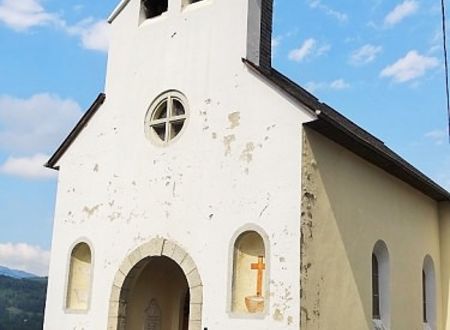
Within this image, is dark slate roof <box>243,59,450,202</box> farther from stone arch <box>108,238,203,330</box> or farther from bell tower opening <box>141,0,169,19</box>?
stone arch <box>108,238,203,330</box>

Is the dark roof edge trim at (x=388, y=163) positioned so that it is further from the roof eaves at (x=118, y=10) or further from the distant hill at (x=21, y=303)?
the distant hill at (x=21, y=303)

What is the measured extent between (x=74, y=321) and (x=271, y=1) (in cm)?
769

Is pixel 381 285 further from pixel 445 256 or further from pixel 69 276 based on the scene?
pixel 69 276

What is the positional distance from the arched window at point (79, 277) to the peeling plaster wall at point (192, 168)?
194 mm

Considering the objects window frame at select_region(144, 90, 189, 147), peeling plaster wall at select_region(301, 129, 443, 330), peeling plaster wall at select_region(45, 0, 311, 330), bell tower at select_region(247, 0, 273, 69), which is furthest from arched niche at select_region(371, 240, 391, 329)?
window frame at select_region(144, 90, 189, 147)

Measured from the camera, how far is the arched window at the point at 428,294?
16.6m

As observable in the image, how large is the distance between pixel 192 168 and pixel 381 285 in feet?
16.2

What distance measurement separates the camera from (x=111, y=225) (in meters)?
13.8

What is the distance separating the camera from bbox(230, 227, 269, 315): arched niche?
457 inches

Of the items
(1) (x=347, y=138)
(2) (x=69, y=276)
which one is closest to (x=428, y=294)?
(1) (x=347, y=138)

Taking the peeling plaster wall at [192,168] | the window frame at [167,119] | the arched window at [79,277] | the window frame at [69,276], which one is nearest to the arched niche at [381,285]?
the peeling plaster wall at [192,168]

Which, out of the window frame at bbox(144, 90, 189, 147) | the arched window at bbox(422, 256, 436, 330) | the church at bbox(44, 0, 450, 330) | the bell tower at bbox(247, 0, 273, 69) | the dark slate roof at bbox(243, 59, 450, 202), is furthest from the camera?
the arched window at bbox(422, 256, 436, 330)

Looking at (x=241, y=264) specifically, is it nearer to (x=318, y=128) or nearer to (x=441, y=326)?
(x=318, y=128)

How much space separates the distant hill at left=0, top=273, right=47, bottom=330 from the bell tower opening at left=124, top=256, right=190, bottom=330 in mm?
16774
